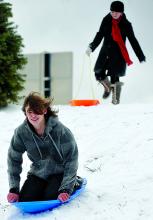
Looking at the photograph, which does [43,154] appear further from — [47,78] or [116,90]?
[47,78]

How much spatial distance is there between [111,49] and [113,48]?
0.04 meters

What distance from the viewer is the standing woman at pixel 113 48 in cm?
1061

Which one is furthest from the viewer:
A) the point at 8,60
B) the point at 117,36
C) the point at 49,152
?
the point at 8,60

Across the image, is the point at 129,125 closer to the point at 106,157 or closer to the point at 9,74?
the point at 106,157

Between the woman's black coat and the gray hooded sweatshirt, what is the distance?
547 cm

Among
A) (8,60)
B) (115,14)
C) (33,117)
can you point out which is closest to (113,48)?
A: (115,14)

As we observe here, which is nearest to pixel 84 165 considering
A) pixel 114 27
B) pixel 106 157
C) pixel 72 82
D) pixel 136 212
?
pixel 106 157

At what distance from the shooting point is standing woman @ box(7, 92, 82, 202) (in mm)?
5371

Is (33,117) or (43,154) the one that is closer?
(33,117)

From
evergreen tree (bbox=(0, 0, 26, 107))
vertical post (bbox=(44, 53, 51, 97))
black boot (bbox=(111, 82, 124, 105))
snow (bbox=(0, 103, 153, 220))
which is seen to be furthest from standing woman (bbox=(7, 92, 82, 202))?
vertical post (bbox=(44, 53, 51, 97))

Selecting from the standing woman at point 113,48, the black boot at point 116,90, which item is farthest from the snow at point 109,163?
the standing woman at point 113,48

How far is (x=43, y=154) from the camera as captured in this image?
5574mm

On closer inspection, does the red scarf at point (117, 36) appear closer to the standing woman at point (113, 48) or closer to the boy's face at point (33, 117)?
the standing woman at point (113, 48)

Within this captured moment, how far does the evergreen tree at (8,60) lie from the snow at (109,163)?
2.98 m
